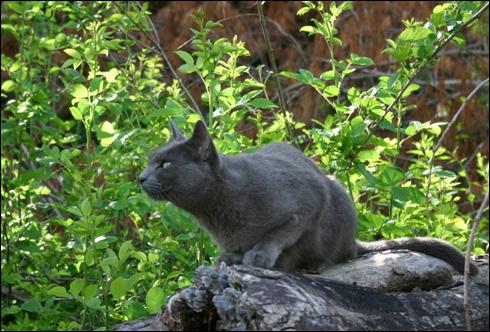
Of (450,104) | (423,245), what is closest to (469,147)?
(450,104)

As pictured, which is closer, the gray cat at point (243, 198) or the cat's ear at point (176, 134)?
the gray cat at point (243, 198)

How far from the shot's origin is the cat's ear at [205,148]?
239cm

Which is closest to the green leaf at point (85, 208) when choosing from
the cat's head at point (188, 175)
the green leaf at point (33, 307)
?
the cat's head at point (188, 175)

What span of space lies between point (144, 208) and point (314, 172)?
820 mm

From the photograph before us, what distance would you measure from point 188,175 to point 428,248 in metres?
1.12

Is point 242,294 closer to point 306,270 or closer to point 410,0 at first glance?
point 306,270

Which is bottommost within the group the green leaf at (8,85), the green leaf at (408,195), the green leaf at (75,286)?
the green leaf at (75,286)

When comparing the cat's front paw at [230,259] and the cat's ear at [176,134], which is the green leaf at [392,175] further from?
the cat's ear at [176,134]

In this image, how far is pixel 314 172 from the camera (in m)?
2.73

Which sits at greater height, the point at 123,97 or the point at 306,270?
the point at 123,97

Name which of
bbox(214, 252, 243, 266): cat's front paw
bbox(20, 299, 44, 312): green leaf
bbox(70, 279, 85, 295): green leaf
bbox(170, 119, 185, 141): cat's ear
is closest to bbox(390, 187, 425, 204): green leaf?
bbox(214, 252, 243, 266): cat's front paw

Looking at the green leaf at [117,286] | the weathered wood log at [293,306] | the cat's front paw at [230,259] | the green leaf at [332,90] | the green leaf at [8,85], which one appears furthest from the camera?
the green leaf at [8,85]

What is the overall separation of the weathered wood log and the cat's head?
0.48 meters

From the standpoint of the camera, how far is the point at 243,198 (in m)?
2.42
